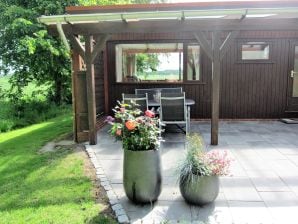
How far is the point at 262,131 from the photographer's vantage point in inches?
273

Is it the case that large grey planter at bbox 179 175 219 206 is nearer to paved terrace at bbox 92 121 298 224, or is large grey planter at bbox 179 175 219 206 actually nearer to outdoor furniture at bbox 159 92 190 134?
paved terrace at bbox 92 121 298 224

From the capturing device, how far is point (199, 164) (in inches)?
122

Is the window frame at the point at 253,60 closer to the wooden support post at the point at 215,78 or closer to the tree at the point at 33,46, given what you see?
the wooden support post at the point at 215,78

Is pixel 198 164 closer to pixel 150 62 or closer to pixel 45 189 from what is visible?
pixel 45 189

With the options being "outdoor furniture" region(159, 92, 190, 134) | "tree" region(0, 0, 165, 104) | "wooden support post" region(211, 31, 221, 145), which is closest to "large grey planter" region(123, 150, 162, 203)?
"wooden support post" region(211, 31, 221, 145)

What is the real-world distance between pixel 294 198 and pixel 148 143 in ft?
5.79

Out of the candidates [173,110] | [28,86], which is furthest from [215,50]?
[28,86]

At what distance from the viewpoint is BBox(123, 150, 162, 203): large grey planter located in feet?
10.1

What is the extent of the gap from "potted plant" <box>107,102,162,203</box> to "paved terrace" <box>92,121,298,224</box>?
0.17 m

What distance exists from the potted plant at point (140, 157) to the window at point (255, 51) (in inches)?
233

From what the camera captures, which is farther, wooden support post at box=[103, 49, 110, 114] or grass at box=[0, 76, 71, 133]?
grass at box=[0, 76, 71, 133]

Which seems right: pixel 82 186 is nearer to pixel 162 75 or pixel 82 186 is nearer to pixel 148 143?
pixel 148 143

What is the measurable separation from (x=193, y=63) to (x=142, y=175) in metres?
→ 5.79

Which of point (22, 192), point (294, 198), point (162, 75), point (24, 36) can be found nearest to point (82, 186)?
point (22, 192)
